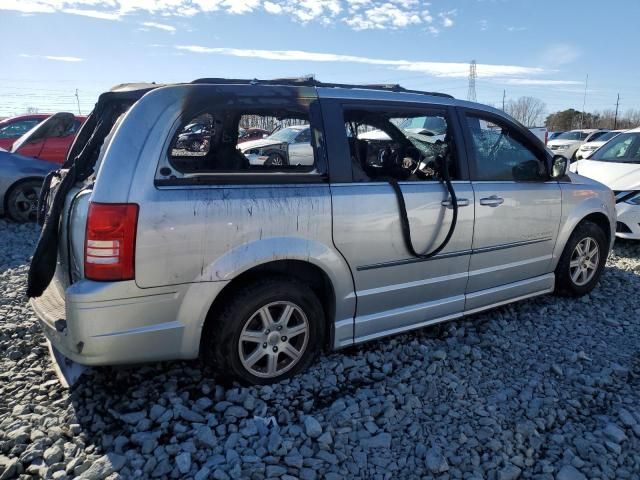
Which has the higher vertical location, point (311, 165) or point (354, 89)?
point (354, 89)

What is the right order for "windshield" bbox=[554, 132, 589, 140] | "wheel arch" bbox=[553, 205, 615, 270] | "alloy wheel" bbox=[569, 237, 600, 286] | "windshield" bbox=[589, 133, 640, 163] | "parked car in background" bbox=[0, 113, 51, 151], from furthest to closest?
"windshield" bbox=[554, 132, 589, 140] < "parked car in background" bbox=[0, 113, 51, 151] < "windshield" bbox=[589, 133, 640, 163] < "alloy wheel" bbox=[569, 237, 600, 286] < "wheel arch" bbox=[553, 205, 615, 270]

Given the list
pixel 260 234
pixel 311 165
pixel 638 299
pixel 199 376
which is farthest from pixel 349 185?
pixel 638 299

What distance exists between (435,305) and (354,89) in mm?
1642

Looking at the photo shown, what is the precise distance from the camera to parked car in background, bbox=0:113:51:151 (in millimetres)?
11973

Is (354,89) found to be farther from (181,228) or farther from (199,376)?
(199,376)

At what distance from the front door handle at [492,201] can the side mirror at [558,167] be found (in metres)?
0.72

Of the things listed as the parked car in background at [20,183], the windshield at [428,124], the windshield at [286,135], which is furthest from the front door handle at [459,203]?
the parked car in background at [20,183]

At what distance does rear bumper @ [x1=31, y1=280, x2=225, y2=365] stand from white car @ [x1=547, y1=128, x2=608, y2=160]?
23.1m

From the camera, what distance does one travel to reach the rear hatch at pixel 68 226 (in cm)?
274

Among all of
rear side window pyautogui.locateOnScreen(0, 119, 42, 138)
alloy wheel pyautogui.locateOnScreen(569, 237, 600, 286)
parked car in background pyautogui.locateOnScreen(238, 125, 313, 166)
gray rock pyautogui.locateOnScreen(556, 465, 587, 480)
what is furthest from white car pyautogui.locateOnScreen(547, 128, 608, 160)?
gray rock pyautogui.locateOnScreen(556, 465, 587, 480)

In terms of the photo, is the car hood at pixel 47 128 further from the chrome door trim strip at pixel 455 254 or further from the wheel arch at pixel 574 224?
the wheel arch at pixel 574 224

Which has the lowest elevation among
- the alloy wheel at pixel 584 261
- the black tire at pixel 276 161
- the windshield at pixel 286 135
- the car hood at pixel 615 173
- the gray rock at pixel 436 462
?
the gray rock at pixel 436 462

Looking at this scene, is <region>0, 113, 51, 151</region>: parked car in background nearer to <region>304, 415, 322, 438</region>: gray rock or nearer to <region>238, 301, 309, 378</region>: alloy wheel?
<region>238, 301, 309, 378</region>: alloy wheel

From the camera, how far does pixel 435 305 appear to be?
3.73m
